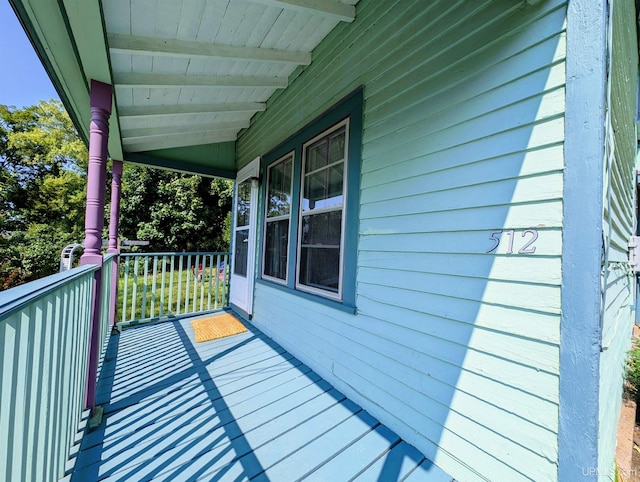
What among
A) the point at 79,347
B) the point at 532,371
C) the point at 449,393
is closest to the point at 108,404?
the point at 79,347

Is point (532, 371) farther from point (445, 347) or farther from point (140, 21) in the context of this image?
point (140, 21)

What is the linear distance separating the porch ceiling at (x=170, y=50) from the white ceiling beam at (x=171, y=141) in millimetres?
80

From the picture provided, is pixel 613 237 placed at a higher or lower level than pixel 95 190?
lower

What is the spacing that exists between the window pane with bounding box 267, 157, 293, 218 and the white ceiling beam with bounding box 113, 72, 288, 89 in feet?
2.95

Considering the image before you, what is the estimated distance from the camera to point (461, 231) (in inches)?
58.9

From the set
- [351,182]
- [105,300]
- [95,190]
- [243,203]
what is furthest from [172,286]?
[351,182]

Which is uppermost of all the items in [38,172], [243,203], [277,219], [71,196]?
[38,172]

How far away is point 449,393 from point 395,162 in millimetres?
1431

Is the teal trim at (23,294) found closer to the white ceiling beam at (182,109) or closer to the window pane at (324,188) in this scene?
the window pane at (324,188)

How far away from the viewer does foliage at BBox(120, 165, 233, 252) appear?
1256 centimetres

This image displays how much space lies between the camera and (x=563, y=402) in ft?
3.68

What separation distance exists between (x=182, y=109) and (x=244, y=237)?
2.07 m

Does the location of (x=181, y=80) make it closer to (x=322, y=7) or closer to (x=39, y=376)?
(x=322, y=7)

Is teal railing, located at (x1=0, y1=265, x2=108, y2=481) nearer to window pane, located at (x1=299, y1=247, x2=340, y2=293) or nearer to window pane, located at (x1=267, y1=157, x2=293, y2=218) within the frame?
window pane, located at (x1=299, y1=247, x2=340, y2=293)
